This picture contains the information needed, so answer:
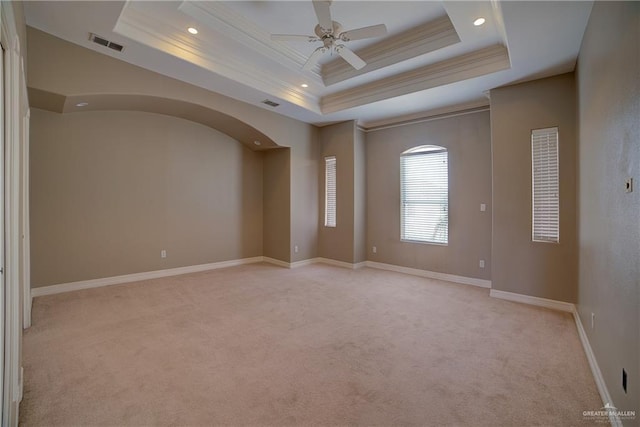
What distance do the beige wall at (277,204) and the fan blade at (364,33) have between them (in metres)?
3.21

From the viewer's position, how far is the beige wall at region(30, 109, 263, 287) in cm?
427

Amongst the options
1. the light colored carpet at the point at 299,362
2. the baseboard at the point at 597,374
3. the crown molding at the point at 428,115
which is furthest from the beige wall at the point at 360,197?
the baseboard at the point at 597,374

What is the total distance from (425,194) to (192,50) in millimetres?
4405

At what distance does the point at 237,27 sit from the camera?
3707 mm

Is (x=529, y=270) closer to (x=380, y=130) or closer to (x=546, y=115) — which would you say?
(x=546, y=115)

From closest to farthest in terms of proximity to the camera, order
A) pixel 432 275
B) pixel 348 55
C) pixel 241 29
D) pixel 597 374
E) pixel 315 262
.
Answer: pixel 597 374 < pixel 348 55 < pixel 241 29 < pixel 432 275 < pixel 315 262

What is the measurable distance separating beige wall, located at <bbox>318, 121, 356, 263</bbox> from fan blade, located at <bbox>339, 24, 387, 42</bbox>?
9.70ft

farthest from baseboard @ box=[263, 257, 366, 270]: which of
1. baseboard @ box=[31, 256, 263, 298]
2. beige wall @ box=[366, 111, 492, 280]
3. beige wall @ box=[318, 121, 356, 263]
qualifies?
baseboard @ box=[31, 256, 263, 298]

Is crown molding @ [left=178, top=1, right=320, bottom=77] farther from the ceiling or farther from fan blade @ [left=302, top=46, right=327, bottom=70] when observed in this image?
fan blade @ [left=302, top=46, right=327, bottom=70]

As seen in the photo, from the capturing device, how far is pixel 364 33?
123 inches

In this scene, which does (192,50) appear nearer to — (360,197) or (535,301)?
(360,197)

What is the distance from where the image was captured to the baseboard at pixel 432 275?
495 cm

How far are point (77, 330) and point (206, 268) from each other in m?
2.90

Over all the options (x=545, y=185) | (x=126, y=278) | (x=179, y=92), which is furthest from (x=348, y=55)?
(x=126, y=278)
